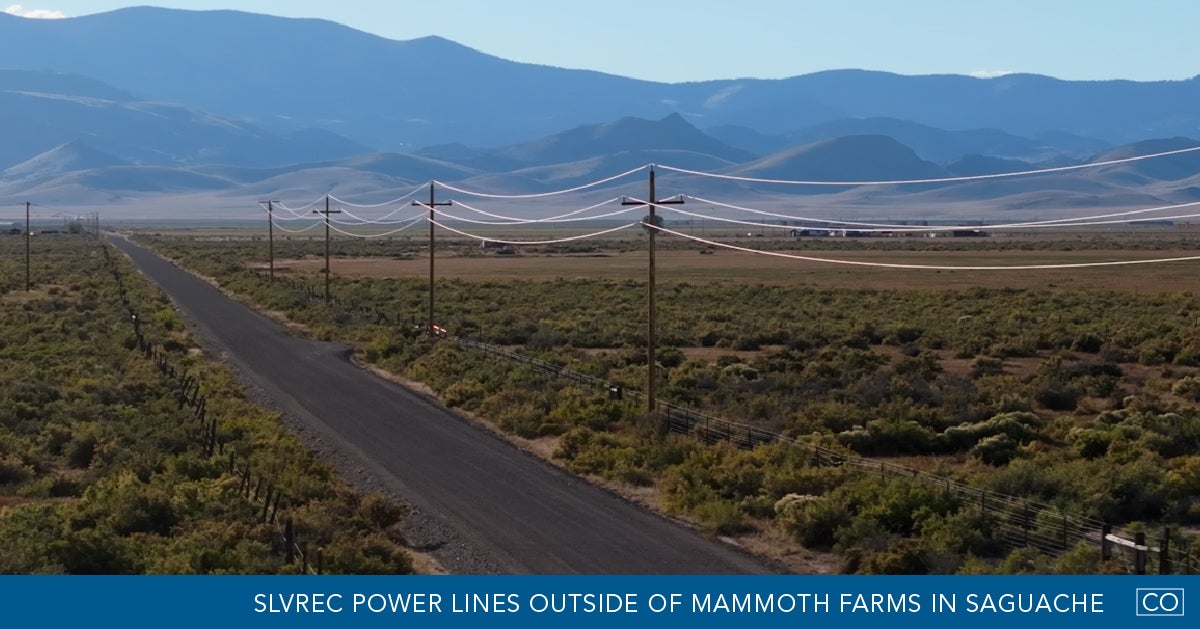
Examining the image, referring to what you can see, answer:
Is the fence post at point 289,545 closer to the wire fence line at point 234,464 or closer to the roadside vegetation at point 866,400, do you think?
the wire fence line at point 234,464

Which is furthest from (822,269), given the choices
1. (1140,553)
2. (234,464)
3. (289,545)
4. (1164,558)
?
(289,545)

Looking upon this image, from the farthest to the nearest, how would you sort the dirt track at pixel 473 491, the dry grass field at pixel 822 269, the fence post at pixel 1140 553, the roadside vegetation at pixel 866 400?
1. the dry grass field at pixel 822 269
2. the roadside vegetation at pixel 866 400
3. the dirt track at pixel 473 491
4. the fence post at pixel 1140 553

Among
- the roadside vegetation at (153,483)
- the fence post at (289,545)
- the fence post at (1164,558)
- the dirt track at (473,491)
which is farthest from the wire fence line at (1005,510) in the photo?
the fence post at (289,545)

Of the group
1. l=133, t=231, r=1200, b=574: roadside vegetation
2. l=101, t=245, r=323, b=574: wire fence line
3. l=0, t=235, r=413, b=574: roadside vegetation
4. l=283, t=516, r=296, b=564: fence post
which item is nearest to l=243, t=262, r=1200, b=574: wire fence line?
l=133, t=231, r=1200, b=574: roadside vegetation

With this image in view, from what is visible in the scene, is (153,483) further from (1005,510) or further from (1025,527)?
(1025,527)

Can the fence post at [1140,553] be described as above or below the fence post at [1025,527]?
above

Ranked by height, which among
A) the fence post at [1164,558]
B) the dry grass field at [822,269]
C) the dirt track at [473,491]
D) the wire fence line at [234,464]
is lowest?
the dirt track at [473,491]

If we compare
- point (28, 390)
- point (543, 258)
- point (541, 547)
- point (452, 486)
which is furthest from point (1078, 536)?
point (543, 258)

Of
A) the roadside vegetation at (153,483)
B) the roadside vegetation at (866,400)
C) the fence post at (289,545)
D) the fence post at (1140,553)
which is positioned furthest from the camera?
the roadside vegetation at (866,400)

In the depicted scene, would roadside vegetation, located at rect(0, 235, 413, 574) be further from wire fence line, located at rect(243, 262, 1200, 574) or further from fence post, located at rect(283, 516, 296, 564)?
wire fence line, located at rect(243, 262, 1200, 574)
